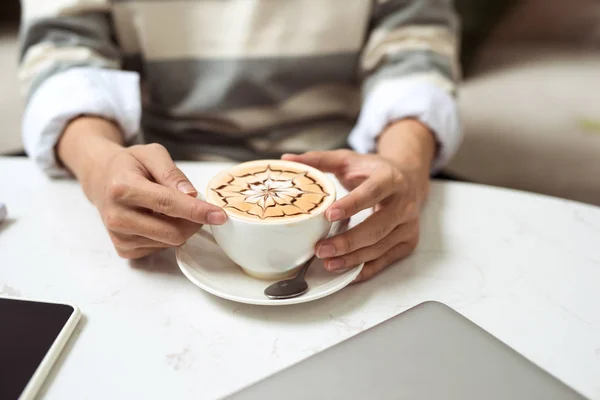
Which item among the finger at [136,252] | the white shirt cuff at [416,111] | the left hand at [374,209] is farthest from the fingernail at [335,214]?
the white shirt cuff at [416,111]

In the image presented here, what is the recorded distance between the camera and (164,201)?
52cm

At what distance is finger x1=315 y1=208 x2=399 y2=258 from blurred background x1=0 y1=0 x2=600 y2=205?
73 centimetres

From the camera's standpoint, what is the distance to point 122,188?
0.54m

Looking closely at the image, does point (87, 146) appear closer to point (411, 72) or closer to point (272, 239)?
point (272, 239)

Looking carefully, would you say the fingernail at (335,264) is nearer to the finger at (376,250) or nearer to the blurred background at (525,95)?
the finger at (376,250)

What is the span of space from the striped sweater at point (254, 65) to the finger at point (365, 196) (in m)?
0.25

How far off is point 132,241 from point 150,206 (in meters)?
0.06

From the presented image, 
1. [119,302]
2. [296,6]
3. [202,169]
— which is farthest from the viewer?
[296,6]

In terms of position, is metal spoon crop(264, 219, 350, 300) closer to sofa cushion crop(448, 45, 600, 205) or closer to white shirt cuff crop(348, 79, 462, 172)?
white shirt cuff crop(348, 79, 462, 172)

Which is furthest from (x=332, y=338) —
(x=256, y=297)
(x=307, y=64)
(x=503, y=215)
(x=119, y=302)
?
(x=307, y=64)

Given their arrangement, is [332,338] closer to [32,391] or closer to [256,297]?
[256,297]

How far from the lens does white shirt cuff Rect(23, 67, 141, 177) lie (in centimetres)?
74

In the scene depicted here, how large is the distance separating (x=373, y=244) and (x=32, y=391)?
34cm

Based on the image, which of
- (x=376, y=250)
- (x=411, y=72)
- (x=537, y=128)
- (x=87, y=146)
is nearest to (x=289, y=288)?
(x=376, y=250)
